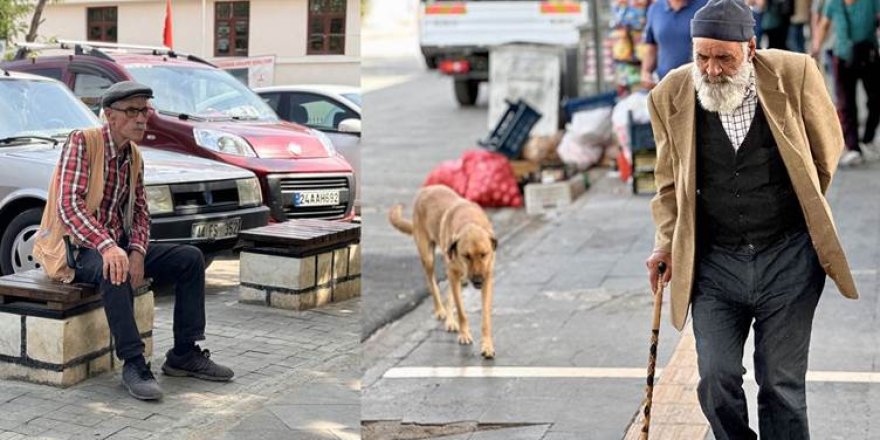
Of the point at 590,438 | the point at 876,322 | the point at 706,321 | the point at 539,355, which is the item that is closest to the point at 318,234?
the point at 706,321

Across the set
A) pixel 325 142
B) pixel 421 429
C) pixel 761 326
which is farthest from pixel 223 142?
pixel 421 429

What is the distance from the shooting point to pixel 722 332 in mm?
4156

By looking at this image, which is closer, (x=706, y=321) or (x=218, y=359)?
(x=218, y=359)

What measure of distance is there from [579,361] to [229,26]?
335cm

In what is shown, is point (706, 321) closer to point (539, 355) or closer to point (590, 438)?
point (590, 438)

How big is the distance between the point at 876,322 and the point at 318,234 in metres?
4.00

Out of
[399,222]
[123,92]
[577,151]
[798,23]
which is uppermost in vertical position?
[798,23]

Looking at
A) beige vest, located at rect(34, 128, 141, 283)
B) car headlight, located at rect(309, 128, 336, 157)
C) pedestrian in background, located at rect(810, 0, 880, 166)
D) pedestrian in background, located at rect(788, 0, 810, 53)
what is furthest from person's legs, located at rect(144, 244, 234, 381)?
pedestrian in background, located at rect(788, 0, 810, 53)

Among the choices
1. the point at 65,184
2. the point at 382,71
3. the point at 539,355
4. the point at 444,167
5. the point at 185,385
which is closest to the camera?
the point at 65,184

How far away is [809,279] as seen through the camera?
13.4ft

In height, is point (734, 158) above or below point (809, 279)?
above

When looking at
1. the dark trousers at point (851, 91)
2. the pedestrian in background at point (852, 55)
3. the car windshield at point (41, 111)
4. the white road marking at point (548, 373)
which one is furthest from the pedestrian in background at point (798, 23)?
the car windshield at point (41, 111)

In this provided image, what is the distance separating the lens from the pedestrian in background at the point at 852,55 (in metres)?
10.9

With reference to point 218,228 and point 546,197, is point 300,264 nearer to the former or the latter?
point 218,228
